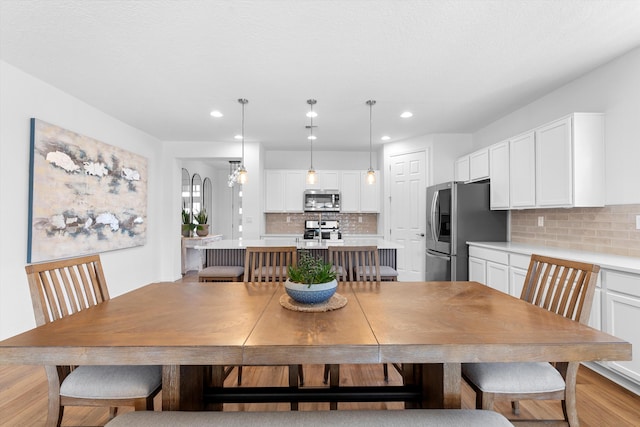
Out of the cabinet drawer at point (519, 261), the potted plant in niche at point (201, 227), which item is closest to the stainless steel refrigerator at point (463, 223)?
the cabinet drawer at point (519, 261)

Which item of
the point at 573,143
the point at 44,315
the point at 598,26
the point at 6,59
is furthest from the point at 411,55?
the point at 6,59

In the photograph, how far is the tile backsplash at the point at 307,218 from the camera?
6668 mm

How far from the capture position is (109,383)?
53.8 inches

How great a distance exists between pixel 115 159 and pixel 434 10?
4.16 metres

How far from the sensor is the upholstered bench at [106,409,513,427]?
107 cm

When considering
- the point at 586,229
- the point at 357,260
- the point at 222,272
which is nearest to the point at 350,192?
the point at 222,272

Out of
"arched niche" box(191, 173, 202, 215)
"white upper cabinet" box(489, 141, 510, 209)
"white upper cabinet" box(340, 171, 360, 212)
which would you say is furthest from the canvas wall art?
"white upper cabinet" box(489, 141, 510, 209)

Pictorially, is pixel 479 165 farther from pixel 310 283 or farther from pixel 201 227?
pixel 201 227

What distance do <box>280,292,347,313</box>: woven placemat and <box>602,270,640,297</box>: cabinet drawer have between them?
1.91 metres

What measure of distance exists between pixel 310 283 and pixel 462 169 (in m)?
4.13

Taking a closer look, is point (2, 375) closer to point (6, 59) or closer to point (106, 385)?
point (106, 385)

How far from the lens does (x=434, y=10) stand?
2.09m

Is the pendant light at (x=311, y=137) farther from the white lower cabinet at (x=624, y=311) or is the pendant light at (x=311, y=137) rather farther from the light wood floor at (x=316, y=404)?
the white lower cabinet at (x=624, y=311)

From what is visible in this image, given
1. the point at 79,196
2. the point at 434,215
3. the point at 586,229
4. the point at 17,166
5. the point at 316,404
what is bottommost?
the point at 316,404
